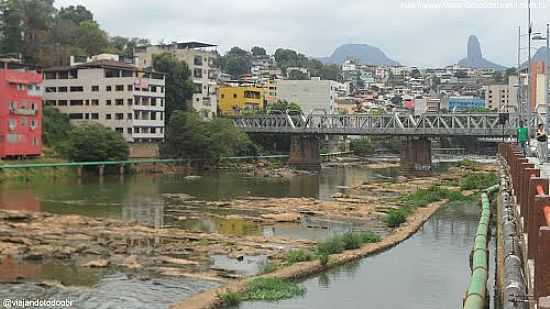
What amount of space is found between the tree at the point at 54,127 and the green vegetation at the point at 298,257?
37667mm

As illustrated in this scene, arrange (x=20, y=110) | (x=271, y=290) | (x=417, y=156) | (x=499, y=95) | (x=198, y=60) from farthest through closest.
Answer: (x=499, y=95) → (x=198, y=60) → (x=417, y=156) → (x=20, y=110) → (x=271, y=290)

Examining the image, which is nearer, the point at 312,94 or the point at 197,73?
the point at 197,73

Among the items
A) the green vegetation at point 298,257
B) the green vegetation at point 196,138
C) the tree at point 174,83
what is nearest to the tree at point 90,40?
the tree at point 174,83

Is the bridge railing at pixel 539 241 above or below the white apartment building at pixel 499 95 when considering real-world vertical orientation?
below

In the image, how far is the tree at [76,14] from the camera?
97331 millimetres

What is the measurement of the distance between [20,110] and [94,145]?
19.2ft

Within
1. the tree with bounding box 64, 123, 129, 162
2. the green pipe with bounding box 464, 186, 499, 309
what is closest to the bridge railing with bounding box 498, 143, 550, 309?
the green pipe with bounding box 464, 186, 499, 309

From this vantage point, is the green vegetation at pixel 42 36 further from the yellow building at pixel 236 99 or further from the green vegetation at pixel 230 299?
the green vegetation at pixel 230 299

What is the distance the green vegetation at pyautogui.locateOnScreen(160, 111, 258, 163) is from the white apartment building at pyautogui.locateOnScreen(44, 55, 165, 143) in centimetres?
210

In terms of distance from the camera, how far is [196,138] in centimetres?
6119

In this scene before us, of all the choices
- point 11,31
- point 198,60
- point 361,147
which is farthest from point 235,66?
point 11,31

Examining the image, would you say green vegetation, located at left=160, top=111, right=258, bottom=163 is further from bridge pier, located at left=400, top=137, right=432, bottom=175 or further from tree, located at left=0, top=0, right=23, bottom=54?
tree, located at left=0, top=0, right=23, bottom=54

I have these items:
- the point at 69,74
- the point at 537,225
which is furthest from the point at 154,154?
the point at 537,225

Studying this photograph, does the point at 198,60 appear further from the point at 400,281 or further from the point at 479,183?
the point at 400,281
